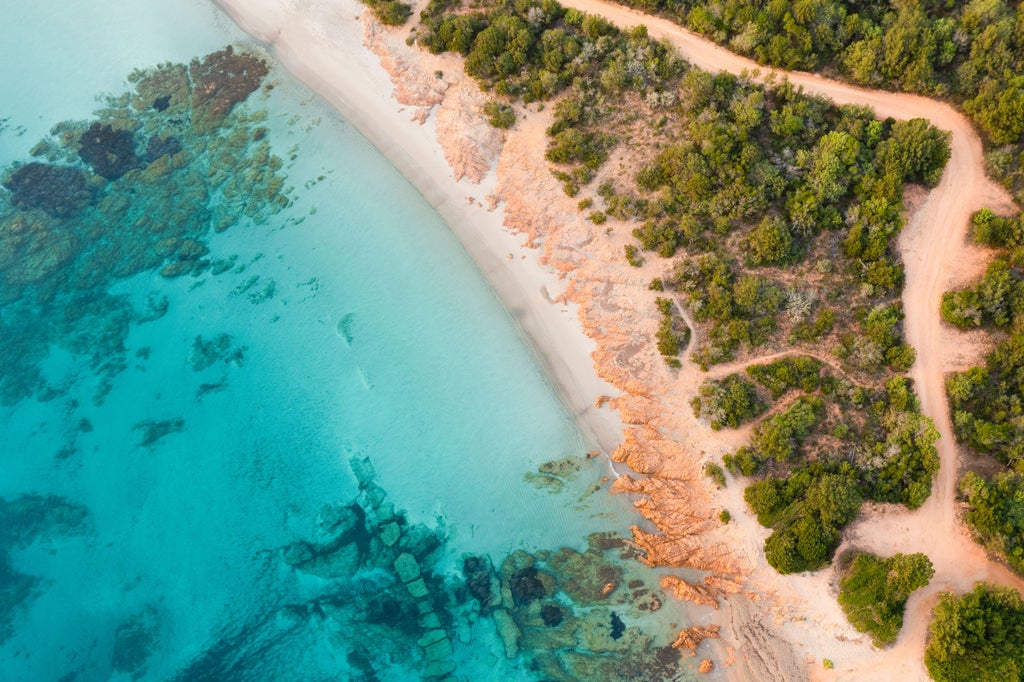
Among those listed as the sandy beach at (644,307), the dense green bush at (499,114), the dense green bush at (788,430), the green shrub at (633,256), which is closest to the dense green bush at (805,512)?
the sandy beach at (644,307)

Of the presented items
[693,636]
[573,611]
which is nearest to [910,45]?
[693,636]

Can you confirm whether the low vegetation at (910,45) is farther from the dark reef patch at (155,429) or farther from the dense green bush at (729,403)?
the dark reef patch at (155,429)

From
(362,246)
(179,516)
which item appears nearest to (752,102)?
(362,246)

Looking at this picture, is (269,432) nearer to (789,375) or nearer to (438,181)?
(438,181)

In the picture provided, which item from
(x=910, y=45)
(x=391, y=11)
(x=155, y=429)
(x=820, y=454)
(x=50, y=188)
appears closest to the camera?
(x=820, y=454)

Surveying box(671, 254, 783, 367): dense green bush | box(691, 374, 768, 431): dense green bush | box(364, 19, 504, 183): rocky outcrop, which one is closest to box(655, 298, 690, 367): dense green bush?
box(671, 254, 783, 367): dense green bush
